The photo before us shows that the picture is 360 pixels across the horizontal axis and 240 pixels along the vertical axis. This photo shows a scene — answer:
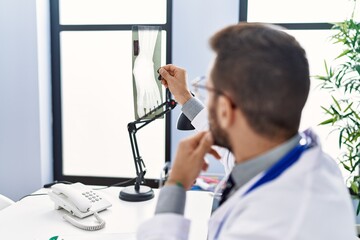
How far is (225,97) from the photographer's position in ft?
2.54

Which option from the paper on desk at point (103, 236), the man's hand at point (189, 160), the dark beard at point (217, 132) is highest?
the dark beard at point (217, 132)

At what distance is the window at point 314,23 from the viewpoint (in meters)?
2.56

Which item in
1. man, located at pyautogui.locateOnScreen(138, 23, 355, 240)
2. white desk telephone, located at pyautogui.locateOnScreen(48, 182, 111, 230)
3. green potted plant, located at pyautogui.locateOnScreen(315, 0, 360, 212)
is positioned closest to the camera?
man, located at pyautogui.locateOnScreen(138, 23, 355, 240)

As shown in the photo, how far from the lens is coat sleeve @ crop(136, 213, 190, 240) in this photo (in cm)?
78

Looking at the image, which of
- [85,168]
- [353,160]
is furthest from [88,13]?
[353,160]

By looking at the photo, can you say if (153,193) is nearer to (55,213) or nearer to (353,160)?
(55,213)

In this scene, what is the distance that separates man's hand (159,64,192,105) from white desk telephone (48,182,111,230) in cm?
55

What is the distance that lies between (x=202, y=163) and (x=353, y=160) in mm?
1781

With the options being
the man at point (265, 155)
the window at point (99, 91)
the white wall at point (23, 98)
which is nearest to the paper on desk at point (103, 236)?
the man at point (265, 155)

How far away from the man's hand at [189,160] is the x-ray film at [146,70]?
852 mm

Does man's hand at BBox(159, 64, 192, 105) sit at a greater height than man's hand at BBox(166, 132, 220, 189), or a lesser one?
greater

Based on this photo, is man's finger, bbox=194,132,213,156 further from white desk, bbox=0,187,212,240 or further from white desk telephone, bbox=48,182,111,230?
white desk telephone, bbox=48,182,111,230

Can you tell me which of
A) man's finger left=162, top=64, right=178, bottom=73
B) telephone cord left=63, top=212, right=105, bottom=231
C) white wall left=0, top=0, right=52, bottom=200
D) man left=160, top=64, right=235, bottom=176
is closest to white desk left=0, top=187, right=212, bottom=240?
telephone cord left=63, top=212, right=105, bottom=231

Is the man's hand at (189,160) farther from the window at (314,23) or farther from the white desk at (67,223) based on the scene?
the window at (314,23)
